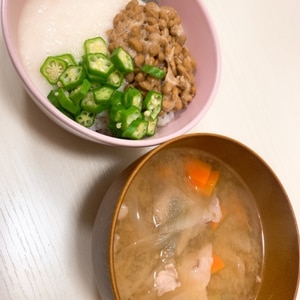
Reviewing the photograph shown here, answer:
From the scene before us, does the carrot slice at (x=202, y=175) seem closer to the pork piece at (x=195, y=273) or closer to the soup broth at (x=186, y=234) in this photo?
the soup broth at (x=186, y=234)

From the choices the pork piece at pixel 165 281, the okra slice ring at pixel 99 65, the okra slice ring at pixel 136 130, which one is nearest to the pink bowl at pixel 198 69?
the okra slice ring at pixel 136 130

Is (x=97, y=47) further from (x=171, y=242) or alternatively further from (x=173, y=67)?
(x=171, y=242)

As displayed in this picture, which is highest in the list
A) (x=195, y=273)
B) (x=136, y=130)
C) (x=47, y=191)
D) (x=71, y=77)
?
(x=71, y=77)

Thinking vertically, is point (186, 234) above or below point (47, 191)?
below

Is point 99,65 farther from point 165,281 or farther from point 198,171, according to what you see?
point 165,281

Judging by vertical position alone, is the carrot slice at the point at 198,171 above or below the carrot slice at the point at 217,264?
above

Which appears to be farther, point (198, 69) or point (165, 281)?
point (198, 69)

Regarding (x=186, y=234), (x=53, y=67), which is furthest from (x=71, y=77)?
(x=186, y=234)
